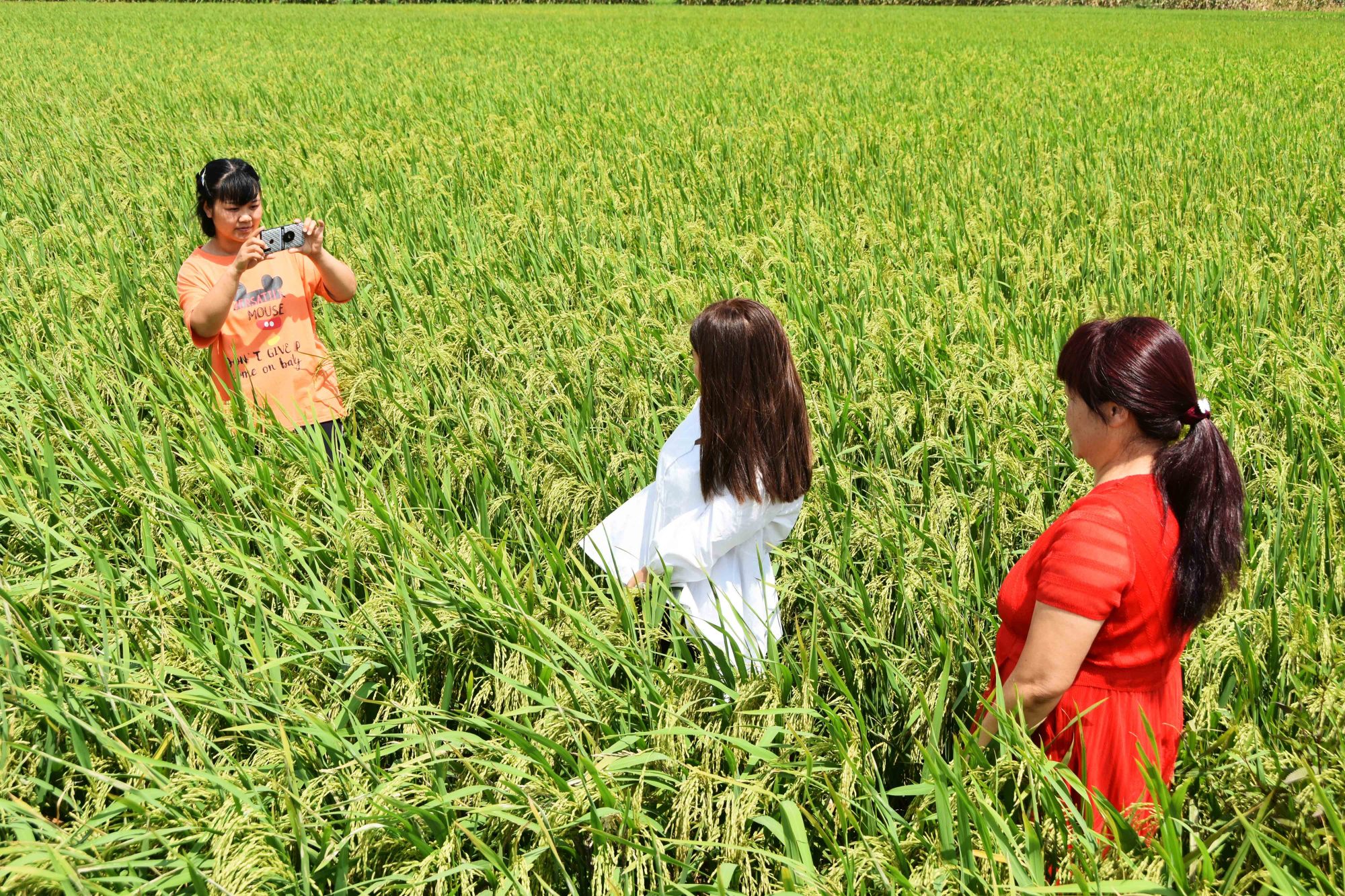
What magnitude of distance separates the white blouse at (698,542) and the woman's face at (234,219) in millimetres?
1595

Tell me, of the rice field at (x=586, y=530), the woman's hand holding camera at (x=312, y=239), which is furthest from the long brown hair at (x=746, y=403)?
the woman's hand holding camera at (x=312, y=239)

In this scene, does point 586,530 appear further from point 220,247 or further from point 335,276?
point 220,247

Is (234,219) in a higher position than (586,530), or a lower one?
higher

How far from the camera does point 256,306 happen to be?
2924 mm

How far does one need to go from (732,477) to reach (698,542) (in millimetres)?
162

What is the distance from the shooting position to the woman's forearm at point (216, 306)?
107 inches

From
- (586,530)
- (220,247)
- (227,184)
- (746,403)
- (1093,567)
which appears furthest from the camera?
(220,247)

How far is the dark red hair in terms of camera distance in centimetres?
140

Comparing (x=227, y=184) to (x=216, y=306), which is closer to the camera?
(x=216, y=306)

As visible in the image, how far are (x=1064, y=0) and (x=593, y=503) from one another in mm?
43002

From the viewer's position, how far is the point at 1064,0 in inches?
1492

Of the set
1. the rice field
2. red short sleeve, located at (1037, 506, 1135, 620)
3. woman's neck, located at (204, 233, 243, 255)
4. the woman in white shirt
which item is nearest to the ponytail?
red short sleeve, located at (1037, 506, 1135, 620)

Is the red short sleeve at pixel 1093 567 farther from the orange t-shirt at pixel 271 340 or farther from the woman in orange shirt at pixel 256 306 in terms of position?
the orange t-shirt at pixel 271 340

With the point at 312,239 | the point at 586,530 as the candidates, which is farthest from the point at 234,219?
the point at 586,530
